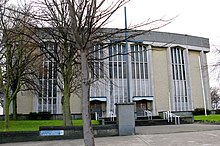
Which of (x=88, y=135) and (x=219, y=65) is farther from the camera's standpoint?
(x=219, y=65)

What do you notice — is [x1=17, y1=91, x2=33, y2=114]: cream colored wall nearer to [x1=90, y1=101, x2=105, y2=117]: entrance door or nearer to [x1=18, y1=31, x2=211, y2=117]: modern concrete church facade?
[x1=18, y1=31, x2=211, y2=117]: modern concrete church facade

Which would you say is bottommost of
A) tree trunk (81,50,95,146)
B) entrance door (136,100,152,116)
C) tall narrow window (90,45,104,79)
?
entrance door (136,100,152,116)

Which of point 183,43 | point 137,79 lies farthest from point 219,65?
point 183,43

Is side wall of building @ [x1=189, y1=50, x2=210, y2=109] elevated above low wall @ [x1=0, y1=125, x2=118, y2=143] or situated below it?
above

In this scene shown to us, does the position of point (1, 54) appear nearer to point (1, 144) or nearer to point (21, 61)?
point (21, 61)

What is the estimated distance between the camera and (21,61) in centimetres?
1681

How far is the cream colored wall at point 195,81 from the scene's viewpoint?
121 ft

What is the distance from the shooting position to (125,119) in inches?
504

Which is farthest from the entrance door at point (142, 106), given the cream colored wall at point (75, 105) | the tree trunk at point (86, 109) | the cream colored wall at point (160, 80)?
the tree trunk at point (86, 109)

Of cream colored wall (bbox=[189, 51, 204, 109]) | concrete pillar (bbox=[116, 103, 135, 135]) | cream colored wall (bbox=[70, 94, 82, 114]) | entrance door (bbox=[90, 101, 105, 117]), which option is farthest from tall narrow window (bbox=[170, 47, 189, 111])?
concrete pillar (bbox=[116, 103, 135, 135])

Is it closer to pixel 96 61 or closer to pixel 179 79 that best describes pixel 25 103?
pixel 96 61

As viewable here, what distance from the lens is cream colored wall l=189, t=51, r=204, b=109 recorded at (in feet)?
121

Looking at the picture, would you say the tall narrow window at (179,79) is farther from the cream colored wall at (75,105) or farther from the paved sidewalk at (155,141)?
the paved sidewalk at (155,141)

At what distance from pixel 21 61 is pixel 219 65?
15412 millimetres
